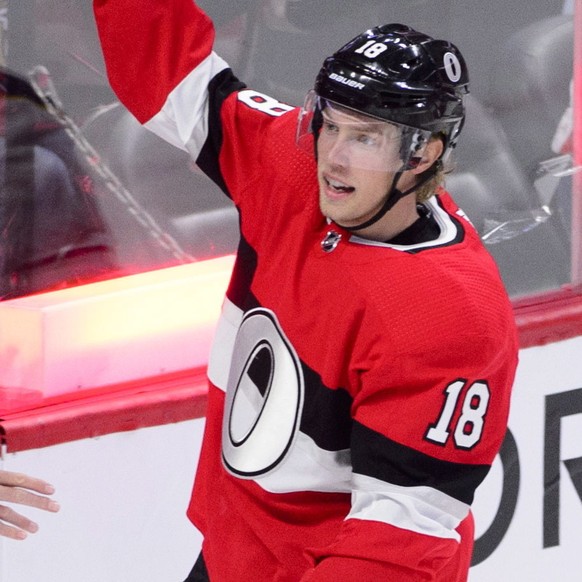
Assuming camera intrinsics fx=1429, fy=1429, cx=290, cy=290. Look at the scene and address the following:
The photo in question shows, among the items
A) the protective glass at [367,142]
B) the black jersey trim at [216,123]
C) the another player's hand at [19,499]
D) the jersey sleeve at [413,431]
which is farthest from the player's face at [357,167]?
the another player's hand at [19,499]

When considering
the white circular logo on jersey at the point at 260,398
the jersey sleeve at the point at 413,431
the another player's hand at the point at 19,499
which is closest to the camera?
the jersey sleeve at the point at 413,431

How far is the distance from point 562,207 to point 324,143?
3.84ft

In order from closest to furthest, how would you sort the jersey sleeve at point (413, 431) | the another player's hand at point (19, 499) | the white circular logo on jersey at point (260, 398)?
the jersey sleeve at point (413, 431), the white circular logo on jersey at point (260, 398), the another player's hand at point (19, 499)

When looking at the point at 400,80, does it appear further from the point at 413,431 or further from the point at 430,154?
the point at 413,431

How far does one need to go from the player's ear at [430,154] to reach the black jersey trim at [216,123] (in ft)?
0.99

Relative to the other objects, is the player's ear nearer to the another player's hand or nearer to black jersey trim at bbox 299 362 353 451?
black jersey trim at bbox 299 362 353 451

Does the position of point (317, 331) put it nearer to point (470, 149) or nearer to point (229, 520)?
point (229, 520)

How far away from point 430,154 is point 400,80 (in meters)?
0.11

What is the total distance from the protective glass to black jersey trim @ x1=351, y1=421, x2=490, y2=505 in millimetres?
297

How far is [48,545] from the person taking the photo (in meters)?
2.21

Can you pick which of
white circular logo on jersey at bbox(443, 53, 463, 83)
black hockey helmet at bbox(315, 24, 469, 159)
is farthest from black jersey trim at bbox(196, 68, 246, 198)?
white circular logo on jersey at bbox(443, 53, 463, 83)

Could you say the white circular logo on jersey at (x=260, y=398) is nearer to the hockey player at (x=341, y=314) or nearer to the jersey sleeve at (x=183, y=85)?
the hockey player at (x=341, y=314)

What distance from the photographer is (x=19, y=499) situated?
1822 millimetres

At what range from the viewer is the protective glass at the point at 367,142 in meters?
1.62
